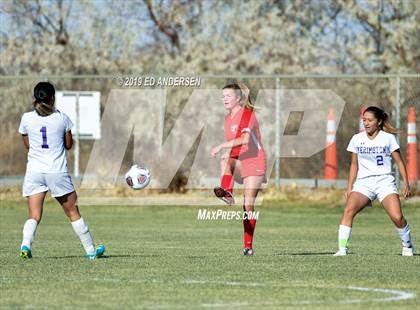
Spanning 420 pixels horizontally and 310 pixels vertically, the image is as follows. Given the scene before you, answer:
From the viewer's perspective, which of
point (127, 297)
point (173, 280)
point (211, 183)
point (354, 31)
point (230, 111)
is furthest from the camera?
point (354, 31)

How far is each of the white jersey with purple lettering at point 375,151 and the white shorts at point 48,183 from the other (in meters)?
3.47

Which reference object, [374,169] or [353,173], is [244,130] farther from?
[374,169]

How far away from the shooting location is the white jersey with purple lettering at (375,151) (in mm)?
13547

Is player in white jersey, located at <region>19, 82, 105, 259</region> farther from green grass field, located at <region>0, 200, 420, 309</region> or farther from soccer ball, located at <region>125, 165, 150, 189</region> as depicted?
soccer ball, located at <region>125, 165, 150, 189</region>

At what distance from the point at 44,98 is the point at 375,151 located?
4008 mm

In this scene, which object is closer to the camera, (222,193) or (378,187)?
(378,187)

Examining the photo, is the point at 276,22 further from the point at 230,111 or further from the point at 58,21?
the point at 230,111

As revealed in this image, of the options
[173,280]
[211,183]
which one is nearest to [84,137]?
[211,183]

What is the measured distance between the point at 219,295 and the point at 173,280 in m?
1.26

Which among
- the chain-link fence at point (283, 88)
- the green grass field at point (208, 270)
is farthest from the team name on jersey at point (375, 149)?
the chain-link fence at point (283, 88)

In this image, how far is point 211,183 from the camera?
26.7 m

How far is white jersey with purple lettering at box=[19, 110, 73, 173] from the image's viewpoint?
41.7 feet

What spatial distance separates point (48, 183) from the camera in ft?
41.8

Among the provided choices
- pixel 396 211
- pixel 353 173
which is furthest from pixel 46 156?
pixel 396 211
